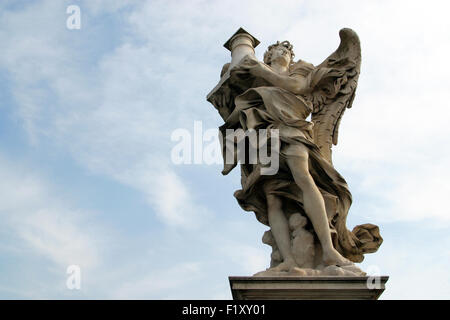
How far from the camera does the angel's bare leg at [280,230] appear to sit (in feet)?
17.9

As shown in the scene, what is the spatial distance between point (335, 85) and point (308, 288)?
2692 mm

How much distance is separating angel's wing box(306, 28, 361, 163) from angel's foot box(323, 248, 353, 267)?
1485mm

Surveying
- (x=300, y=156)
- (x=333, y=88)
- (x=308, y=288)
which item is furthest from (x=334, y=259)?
(x=333, y=88)

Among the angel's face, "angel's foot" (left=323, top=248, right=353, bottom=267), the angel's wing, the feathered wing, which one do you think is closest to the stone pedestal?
"angel's foot" (left=323, top=248, right=353, bottom=267)

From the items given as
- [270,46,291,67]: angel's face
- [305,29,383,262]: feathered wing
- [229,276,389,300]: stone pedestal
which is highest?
[270,46,291,67]: angel's face

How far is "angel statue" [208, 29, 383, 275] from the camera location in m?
5.58

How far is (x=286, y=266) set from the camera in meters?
5.42

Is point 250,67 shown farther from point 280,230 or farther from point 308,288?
point 308,288

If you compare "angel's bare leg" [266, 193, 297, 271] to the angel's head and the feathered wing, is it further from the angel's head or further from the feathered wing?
the angel's head

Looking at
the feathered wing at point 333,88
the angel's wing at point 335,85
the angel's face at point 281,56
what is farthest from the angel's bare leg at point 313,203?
the angel's face at point 281,56
